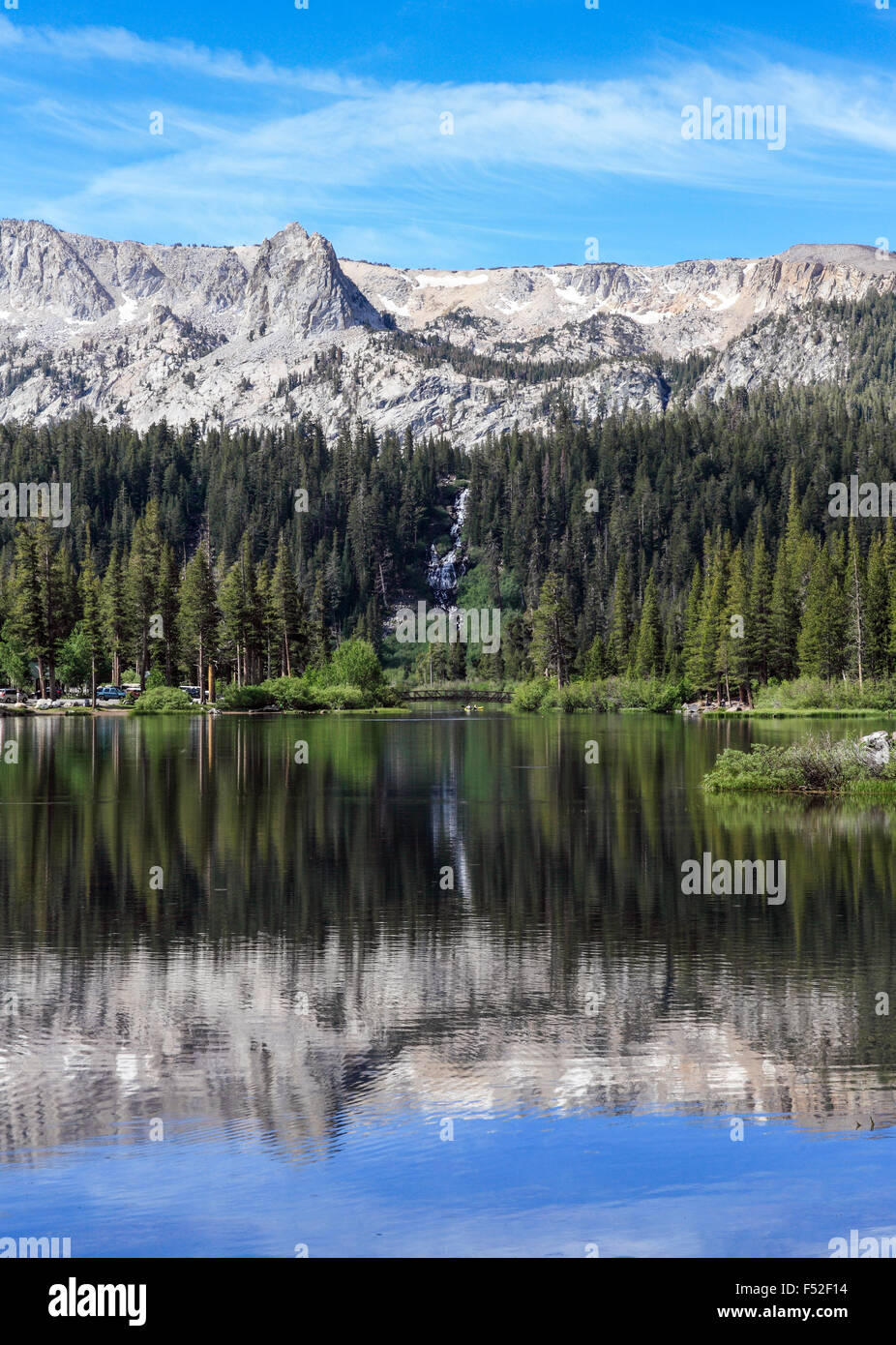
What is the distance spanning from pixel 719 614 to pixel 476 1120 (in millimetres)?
118610

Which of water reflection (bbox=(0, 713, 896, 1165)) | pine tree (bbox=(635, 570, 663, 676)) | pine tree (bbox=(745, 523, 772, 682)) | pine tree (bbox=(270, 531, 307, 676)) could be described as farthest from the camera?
pine tree (bbox=(635, 570, 663, 676))

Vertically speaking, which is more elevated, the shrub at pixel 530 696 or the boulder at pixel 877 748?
the boulder at pixel 877 748

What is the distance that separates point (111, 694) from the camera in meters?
123

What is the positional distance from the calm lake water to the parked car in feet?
307

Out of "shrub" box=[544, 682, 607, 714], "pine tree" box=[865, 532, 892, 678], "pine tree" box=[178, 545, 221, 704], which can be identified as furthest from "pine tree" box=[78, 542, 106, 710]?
"pine tree" box=[865, 532, 892, 678]

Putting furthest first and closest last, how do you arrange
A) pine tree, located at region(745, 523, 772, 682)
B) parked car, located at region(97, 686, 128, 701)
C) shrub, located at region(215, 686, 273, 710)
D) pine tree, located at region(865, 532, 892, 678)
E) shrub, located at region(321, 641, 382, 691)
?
pine tree, located at region(745, 523, 772, 682) → parked car, located at region(97, 686, 128, 701) → shrub, located at region(321, 641, 382, 691) → pine tree, located at region(865, 532, 892, 678) → shrub, located at region(215, 686, 273, 710)

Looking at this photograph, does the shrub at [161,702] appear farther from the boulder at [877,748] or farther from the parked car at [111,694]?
the boulder at [877,748]

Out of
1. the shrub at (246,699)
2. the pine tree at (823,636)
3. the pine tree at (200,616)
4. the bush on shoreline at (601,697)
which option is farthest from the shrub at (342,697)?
the pine tree at (823,636)

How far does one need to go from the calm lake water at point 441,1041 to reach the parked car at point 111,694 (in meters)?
93.6

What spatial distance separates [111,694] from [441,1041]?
11443cm

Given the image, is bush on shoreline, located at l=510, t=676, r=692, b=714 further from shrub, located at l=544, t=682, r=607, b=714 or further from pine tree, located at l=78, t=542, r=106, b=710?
pine tree, located at l=78, t=542, r=106, b=710

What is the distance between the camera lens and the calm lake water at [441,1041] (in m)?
9.53

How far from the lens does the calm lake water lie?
9.53 m
